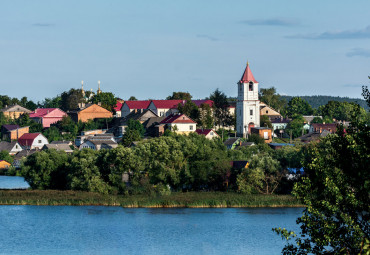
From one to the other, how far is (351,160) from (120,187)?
22374 mm

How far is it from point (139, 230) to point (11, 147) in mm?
37551

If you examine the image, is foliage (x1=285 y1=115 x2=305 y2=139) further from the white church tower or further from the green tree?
the green tree

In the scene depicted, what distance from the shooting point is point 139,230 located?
1119 inches

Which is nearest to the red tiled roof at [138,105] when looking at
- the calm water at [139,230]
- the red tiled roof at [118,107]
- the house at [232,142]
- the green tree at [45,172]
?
the red tiled roof at [118,107]

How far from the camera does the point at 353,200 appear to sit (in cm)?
1507

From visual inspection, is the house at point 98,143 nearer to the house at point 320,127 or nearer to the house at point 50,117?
the house at point 50,117

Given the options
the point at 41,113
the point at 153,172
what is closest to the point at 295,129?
the point at 41,113

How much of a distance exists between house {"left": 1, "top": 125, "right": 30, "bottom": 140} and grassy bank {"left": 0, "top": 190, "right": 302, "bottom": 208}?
33488mm

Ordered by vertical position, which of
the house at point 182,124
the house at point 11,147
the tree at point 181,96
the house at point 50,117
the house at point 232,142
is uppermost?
the tree at point 181,96

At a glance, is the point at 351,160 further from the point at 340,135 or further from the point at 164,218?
the point at 164,218

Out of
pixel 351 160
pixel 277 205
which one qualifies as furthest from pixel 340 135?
pixel 277 205

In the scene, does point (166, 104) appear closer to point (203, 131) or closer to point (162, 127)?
point (162, 127)

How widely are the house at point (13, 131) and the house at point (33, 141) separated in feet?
8.40

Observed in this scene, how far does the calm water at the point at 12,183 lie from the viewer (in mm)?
42303
